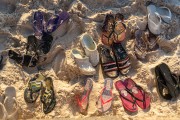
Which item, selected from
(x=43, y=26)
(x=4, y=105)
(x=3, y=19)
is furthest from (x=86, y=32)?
(x=4, y=105)

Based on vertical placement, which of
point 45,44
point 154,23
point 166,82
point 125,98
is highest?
point 154,23

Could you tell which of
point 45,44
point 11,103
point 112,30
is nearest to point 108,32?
point 112,30

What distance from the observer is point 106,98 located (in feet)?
9.93

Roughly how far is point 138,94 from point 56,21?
3.42 ft

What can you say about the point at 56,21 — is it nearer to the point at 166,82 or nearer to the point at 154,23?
the point at 154,23

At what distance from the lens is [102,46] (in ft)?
11.2

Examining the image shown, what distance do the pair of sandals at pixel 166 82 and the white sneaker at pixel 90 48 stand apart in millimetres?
557

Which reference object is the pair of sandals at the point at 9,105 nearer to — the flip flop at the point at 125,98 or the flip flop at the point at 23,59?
the flip flop at the point at 23,59

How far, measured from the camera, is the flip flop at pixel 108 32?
11.2 feet

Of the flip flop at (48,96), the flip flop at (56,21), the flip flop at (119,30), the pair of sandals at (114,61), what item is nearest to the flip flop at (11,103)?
the flip flop at (48,96)

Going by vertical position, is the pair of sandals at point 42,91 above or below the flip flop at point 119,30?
below

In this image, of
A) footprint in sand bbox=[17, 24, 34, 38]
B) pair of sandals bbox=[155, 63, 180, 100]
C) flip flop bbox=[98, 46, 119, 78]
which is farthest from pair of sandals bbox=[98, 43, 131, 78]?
footprint in sand bbox=[17, 24, 34, 38]

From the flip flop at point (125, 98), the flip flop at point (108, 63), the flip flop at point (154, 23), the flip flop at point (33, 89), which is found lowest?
the flip flop at point (125, 98)

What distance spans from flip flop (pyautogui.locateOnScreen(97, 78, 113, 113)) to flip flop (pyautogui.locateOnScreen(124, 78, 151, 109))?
16cm
